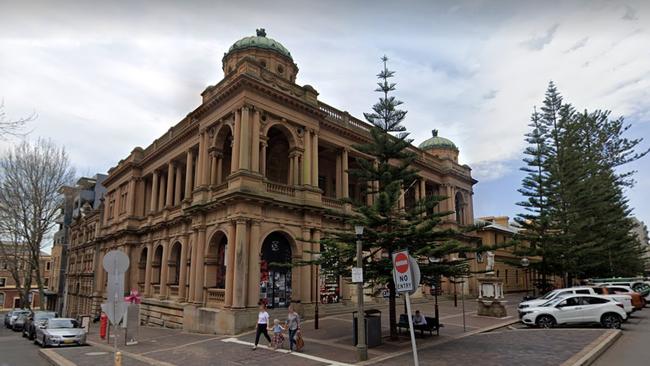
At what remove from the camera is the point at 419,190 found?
34.3m

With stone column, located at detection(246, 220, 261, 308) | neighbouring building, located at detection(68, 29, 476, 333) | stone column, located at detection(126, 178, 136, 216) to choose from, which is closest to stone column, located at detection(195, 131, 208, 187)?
neighbouring building, located at detection(68, 29, 476, 333)

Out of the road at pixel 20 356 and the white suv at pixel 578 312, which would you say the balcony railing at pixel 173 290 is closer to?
the road at pixel 20 356

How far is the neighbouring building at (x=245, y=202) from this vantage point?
1952cm

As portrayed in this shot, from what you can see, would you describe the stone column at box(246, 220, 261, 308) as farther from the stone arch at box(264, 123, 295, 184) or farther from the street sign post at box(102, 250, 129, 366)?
the street sign post at box(102, 250, 129, 366)

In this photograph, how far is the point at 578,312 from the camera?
1703cm

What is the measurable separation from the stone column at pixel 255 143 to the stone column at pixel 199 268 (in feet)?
15.4

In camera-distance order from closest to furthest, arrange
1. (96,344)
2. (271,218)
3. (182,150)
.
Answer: (96,344), (271,218), (182,150)

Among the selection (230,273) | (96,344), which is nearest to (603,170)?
(230,273)

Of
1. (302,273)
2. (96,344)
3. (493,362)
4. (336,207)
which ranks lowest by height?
(96,344)

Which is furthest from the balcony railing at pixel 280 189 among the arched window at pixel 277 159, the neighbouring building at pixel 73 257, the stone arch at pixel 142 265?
the neighbouring building at pixel 73 257

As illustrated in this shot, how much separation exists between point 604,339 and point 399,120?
10.3 meters

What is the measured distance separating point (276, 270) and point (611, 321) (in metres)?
15.1

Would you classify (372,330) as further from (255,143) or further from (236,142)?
(236,142)

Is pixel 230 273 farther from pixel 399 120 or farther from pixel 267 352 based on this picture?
pixel 399 120
